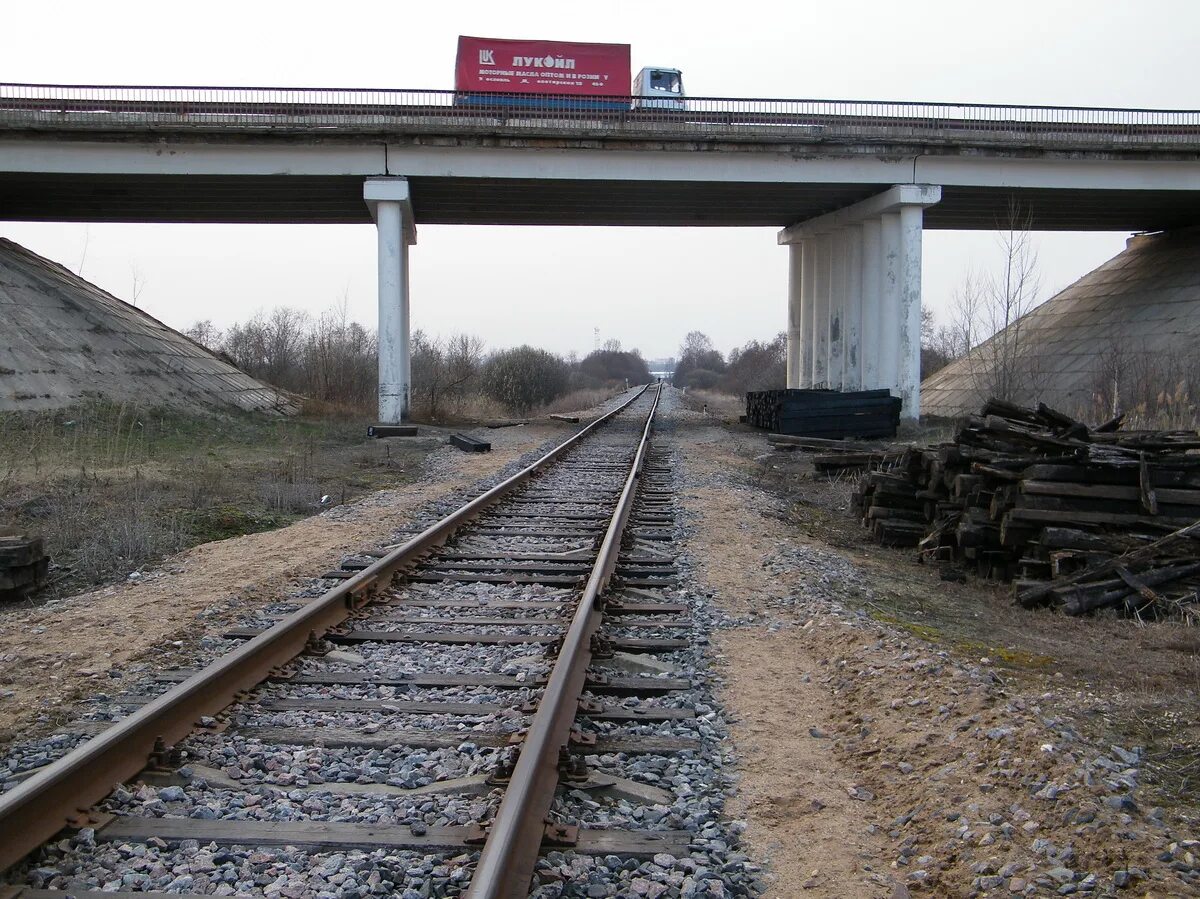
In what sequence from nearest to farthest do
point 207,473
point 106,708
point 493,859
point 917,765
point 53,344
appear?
1. point 493,859
2. point 917,765
3. point 106,708
4. point 207,473
5. point 53,344

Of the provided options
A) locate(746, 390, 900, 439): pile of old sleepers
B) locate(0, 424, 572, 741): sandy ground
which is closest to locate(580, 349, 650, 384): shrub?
locate(746, 390, 900, 439): pile of old sleepers

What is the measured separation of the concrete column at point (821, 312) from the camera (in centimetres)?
3161

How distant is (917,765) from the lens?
Answer: 4207mm

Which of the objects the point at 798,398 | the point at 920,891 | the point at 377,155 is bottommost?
the point at 920,891

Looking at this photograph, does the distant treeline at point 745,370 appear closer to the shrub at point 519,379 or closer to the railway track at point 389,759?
the shrub at point 519,379

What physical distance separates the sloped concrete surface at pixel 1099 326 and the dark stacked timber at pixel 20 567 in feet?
72.7

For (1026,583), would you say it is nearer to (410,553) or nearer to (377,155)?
(410,553)

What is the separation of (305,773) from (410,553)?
414 centimetres

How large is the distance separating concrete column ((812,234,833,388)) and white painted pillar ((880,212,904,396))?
16.9 feet

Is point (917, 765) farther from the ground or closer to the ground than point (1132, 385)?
closer to the ground

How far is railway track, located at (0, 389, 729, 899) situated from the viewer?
3.16 metres

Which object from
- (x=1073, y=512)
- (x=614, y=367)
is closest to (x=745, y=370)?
(x=614, y=367)

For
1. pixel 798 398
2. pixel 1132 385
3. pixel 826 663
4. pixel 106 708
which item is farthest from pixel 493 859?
pixel 1132 385

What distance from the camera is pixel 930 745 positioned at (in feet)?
14.3
